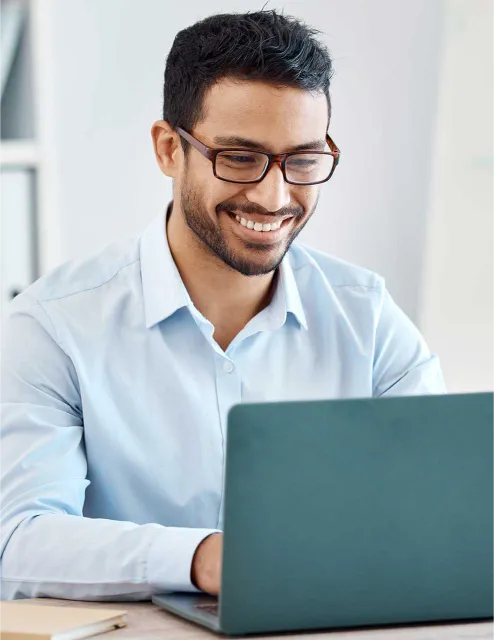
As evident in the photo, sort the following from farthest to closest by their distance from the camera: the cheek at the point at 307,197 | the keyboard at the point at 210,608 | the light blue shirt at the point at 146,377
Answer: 1. the cheek at the point at 307,197
2. the light blue shirt at the point at 146,377
3. the keyboard at the point at 210,608

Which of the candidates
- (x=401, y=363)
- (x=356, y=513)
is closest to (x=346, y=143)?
(x=401, y=363)

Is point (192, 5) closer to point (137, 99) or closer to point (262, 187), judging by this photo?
point (137, 99)

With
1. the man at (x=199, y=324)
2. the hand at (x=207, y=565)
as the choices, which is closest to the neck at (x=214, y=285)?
the man at (x=199, y=324)

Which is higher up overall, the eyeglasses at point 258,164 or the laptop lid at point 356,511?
the eyeglasses at point 258,164

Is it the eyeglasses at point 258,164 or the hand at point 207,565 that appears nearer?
the hand at point 207,565

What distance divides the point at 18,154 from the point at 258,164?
5.08 ft

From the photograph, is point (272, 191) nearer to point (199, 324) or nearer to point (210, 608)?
point (199, 324)

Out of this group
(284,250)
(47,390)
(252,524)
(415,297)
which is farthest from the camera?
(415,297)

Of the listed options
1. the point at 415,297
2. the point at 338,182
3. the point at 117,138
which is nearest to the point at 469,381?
the point at 415,297

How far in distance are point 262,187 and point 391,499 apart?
0.69m

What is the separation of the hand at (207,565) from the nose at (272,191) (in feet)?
1.89

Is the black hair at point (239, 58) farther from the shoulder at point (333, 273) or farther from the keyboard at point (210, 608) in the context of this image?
the keyboard at point (210, 608)

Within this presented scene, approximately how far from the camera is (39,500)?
1.42 metres

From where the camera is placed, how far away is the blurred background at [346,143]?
2756 millimetres
